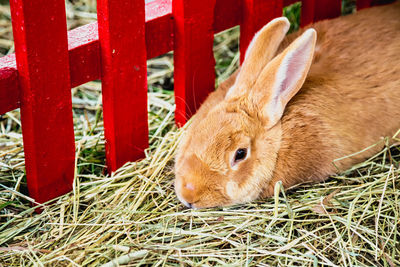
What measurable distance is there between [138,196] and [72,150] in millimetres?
419

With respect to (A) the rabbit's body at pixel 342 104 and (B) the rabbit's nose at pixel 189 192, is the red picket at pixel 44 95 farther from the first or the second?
(A) the rabbit's body at pixel 342 104

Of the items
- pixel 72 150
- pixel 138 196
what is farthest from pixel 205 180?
pixel 72 150

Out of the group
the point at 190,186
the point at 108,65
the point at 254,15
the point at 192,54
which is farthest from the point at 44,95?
the point at 254,15

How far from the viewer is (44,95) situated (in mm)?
3135

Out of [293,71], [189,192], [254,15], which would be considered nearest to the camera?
[189,192]

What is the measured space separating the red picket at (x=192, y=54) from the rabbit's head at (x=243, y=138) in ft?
1.45

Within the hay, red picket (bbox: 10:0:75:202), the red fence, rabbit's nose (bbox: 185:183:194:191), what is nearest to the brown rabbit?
rabbit's nose (bbox: 185:183:194:191)

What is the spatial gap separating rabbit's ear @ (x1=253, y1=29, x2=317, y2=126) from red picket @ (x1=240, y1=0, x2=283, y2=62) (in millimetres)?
779

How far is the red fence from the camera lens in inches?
120

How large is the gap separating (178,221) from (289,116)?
30.7 inches

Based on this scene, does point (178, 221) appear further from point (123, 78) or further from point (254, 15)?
point (254, 15)

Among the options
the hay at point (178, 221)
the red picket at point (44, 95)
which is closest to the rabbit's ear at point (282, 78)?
the hay at point (178, 221)

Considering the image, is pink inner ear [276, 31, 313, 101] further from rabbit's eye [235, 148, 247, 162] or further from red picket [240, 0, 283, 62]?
red picket [240, 0, 283, 62]

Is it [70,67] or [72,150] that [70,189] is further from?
[70,67]
